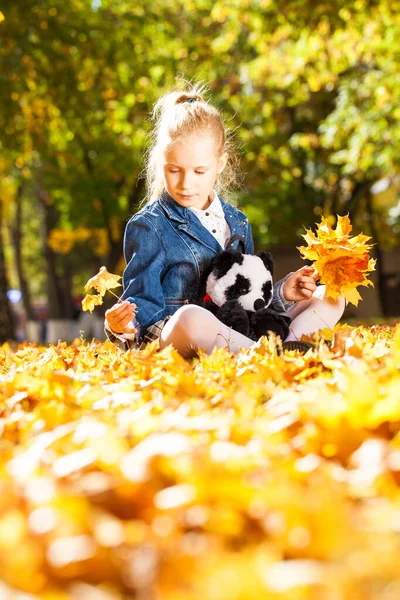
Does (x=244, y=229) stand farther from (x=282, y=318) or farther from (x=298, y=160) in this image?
(x=298, y=160)

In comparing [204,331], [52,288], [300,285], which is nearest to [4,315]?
[300,285]

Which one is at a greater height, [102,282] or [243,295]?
[102,282]

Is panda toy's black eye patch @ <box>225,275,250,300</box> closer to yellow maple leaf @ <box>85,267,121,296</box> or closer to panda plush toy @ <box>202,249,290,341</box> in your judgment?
panda plush toy @ <box>202,249,290,341</box>

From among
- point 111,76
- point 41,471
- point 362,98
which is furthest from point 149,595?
point 362,98

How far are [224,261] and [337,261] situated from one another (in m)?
0.63

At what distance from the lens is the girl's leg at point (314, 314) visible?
164 inches

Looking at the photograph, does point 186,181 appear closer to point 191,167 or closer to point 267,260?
point 191,167

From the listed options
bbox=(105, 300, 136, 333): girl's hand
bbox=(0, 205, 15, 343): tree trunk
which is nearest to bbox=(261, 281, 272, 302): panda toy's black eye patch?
bbox=(105, 300, 136, 333): girl's hand


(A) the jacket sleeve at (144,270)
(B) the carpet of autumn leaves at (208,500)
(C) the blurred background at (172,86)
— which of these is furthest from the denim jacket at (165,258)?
(B) the carpet of autumn leaves at (208,500)

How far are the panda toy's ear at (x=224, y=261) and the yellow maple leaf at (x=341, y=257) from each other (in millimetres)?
435

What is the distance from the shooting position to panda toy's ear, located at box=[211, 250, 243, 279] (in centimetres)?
423

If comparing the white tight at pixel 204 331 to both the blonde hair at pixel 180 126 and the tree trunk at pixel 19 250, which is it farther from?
the tree trunk at pixel 19 250

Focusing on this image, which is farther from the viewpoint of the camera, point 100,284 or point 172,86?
point 172,86

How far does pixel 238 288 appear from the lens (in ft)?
13.8
